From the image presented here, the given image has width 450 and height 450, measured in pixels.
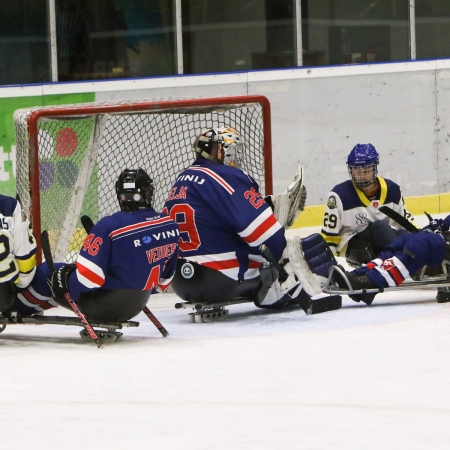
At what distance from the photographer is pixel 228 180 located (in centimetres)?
563

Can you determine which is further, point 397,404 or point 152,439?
point 397,404

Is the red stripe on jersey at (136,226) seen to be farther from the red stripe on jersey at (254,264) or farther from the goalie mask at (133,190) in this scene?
the red stripe on jersey at (254,264)

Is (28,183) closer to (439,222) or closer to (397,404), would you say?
(439,222)

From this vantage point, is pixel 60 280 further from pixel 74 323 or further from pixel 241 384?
pixel 241 384

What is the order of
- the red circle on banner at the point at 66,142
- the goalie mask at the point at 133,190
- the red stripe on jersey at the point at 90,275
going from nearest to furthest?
the red stripe on jersey at the point at 90,275 → the goalie mask at the point at 133,190 → the red circle on banner at the point at 66,142

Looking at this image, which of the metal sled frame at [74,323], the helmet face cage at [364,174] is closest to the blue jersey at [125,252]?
the metal sled frame at [74,323]

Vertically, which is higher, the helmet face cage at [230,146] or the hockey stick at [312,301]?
the helmet face cage at [230,146]

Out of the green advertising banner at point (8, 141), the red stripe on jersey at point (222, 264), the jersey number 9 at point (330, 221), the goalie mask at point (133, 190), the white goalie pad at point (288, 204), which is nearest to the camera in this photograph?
the goalie mask at point (133, 190)

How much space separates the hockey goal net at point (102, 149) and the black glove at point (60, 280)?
945 mm

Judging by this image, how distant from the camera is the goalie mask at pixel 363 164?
6367mm

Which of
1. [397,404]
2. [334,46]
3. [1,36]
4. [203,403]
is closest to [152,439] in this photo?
[203,403]

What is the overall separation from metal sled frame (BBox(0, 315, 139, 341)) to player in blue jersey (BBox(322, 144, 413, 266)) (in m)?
1.61

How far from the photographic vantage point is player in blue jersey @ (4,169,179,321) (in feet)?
16.5

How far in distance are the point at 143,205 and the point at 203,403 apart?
132 cm
